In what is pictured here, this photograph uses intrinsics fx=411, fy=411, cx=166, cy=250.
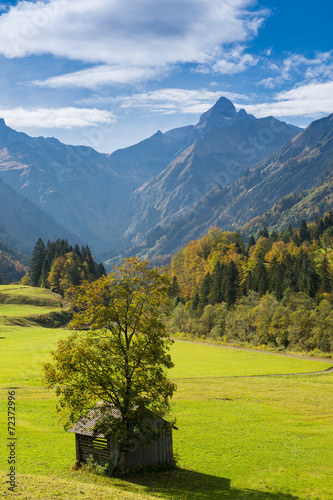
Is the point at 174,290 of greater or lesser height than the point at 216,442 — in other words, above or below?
above

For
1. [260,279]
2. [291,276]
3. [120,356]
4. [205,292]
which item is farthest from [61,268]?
[120,356]

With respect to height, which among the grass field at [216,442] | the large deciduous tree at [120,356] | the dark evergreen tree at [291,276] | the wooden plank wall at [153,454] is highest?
the dark evergreen tree at [291,276]

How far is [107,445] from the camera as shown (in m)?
27.0

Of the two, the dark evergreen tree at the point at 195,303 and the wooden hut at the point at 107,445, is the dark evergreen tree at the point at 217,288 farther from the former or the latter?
the wooden hut at the point at 107,445

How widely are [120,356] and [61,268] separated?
147963 millimetres

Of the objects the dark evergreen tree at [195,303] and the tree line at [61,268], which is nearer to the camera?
the dark evergreen tree at [195,303]

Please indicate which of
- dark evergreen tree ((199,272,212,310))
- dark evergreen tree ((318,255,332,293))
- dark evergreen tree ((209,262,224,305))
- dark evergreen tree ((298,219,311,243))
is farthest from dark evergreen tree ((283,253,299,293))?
dark evergreen tree ((298,219,311,243))

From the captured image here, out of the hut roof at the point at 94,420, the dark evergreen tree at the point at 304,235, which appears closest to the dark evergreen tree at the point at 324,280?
the dark evergreen tree at the point at 304,235

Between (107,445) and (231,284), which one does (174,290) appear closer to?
(231,284)

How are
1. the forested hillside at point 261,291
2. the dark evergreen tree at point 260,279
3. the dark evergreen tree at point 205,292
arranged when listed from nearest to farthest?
the forested hillside at point 261,291 < the dark evergreen tree at point 260,279 < the dark evergreen tree at point 205,292

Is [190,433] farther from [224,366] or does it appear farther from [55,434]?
[224,366]

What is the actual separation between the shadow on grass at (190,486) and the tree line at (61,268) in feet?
432

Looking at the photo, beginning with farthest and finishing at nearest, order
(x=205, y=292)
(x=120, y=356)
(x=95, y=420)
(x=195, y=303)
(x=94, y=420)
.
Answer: (x=205, y=292) → (x=195, y=303) → (x=120, y=356) → (x=94, y=420) → (x=95, y=420)

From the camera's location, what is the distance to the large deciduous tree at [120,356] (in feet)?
87.8
